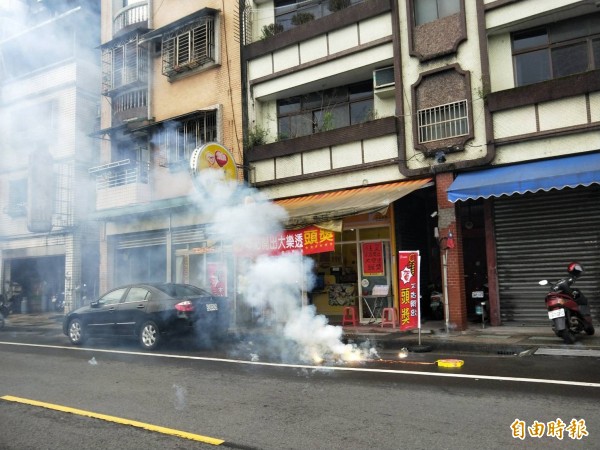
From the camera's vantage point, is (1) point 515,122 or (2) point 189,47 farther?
(2) point 189,47

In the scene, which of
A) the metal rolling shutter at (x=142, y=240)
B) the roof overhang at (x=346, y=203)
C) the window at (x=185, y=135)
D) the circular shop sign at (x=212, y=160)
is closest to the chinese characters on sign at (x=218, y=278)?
the circular shop sign at (x=212, y=160)

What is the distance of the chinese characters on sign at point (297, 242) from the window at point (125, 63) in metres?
9.17

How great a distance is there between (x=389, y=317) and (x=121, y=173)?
33.8 feet

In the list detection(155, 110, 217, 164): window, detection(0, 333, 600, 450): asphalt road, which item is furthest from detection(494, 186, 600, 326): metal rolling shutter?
detection(155, 110, 217, 164): window

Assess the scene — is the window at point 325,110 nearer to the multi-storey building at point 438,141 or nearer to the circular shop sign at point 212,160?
the multi-storey building at point 438,141

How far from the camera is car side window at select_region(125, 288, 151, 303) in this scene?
987 centimetres

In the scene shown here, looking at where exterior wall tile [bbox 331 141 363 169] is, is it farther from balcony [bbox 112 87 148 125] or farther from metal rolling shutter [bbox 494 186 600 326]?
balcony [bbox 112 87 148 125]

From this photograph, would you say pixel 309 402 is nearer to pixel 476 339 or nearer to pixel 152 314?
pixel 476 339

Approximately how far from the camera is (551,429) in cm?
408

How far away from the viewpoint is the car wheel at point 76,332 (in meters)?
10.8

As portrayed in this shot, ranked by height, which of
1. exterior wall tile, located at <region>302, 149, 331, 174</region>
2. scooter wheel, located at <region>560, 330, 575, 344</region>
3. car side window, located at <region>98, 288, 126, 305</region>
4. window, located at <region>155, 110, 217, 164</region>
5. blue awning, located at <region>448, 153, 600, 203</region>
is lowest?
scooter wheel, located at <region>560, 330, 575, 344</region>

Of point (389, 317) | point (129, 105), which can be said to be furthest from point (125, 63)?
point (389, 317)

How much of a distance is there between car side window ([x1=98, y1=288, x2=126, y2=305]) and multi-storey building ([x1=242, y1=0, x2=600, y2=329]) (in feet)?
13.7

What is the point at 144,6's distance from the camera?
16719 mm
